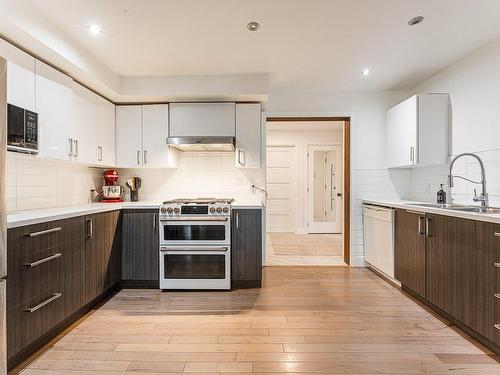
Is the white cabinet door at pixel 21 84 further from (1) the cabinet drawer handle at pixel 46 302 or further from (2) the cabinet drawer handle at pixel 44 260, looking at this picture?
(1) the cabinet drawer handle at pixel 46 302

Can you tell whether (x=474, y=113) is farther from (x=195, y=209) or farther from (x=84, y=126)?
(x=84, y=126)

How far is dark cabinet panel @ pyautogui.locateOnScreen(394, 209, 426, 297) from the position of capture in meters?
2.58

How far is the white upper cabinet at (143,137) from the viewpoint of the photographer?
349 centimetres

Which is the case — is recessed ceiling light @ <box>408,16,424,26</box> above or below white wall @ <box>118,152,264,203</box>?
above

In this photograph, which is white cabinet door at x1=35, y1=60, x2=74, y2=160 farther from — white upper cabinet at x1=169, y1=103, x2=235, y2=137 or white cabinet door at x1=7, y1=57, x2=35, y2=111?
white upper cabinet at x1=169, y1=103, x2=235, y2=137

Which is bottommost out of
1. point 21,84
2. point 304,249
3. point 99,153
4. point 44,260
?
point 304,249

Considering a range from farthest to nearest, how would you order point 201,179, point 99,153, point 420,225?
point 201,179
point 99,153
point 420,225

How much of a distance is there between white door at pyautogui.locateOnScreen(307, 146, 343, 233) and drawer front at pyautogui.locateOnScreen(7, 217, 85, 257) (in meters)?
5.37

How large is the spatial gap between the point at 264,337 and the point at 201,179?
7.43 ft

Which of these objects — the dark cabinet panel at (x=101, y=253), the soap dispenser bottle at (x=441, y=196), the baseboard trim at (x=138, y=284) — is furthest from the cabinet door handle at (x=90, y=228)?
the soap dispenser bottle at (x=441, y=196)

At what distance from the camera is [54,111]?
2.39 metres

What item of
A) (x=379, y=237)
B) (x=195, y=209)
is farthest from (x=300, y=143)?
(x=195, y=209)

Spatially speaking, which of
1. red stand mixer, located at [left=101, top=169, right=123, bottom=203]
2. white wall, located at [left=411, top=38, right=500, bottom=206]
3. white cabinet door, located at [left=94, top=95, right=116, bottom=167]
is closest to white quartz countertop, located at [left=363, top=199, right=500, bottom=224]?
white wall, located at [left=411, top=38, right=500, bottom=206]

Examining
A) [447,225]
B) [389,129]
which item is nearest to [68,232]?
[447,225]
